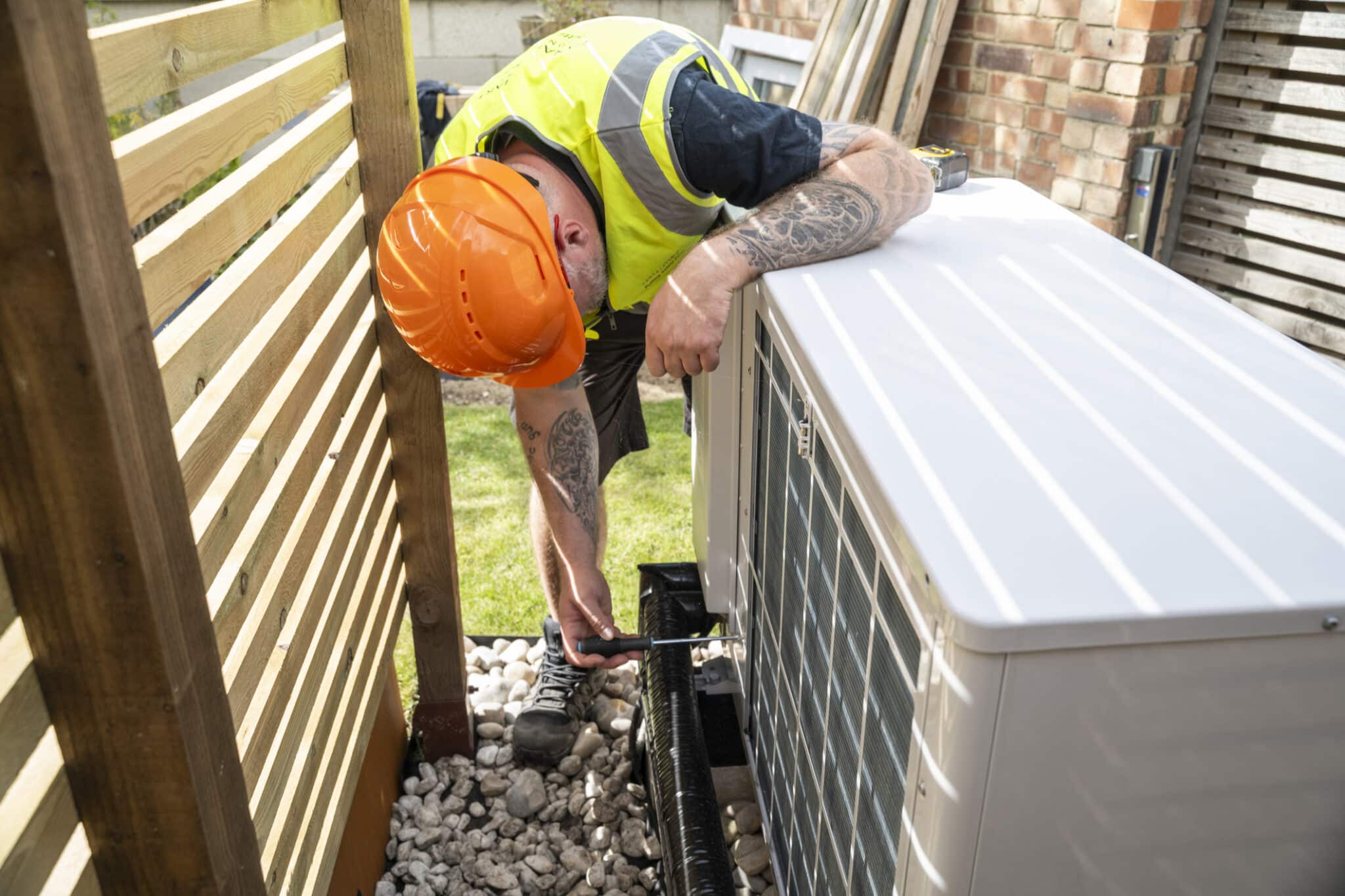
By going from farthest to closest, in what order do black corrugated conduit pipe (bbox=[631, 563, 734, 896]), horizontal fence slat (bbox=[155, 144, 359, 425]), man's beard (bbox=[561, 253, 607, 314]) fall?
man's beard (bbox=[561, 253, 607, 314]) → black corrugated conduit pipe (bbox=[631, 563, 734, 896]) → horizontal fence slat (bbox=[155, 144, 359, 425])

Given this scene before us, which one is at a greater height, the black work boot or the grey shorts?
the grey shorts

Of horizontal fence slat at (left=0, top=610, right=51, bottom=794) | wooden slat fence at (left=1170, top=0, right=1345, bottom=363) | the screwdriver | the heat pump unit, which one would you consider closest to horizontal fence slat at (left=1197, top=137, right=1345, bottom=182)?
wooden slat fence at (left=1170, top=0, right=1345, bottom=363)

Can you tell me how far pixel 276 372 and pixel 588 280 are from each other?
62 centimetres

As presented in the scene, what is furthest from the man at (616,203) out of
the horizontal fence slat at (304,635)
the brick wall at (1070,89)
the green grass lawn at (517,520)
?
the brick wall at (1070,89)

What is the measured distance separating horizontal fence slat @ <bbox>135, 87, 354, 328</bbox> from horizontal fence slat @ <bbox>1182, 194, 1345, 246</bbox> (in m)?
2.66

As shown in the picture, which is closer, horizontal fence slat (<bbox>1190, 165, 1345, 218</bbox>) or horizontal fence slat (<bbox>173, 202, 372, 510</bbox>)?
horizontal fence slat (<bbox>173, 202, 372, 510</bbox>)

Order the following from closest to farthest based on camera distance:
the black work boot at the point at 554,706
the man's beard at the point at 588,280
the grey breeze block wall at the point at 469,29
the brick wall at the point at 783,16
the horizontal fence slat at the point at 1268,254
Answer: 1. the man's beard at the point at 588,280
2. the black work boot at the point at 554,706
3. the horizontal fence slat at the point at 1268,254
4. the brick wall at the point at 783,16
5. the grey breeze block wall at the point at 469,29

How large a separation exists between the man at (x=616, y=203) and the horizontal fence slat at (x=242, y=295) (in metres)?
0.16

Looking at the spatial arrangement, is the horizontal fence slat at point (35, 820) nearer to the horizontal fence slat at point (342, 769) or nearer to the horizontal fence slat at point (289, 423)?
the horizontal fence slat at point (289, 423)

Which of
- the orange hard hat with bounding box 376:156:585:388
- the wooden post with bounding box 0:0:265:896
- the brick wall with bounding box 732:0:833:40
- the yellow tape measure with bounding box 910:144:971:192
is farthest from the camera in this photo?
the brick wall with bounding box 732:0:833:40

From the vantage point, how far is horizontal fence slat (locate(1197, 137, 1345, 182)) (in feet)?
9.59

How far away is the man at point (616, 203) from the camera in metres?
1.69

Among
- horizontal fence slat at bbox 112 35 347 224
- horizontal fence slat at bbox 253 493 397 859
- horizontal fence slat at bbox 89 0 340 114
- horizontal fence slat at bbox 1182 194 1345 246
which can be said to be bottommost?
horizontal fence slat at bbox 253 493 397 859

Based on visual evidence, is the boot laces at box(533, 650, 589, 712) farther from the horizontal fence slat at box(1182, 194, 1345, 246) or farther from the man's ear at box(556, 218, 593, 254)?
the horizontal fence slat at box(1182, 194, 1345, 246)
